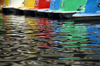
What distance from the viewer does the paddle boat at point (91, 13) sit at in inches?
505

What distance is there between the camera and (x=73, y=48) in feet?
16.9

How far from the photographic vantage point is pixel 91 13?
13.3 metres

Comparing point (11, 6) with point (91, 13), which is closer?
point (91, 13)

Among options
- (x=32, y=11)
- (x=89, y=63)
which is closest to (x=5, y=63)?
(x=89, y=63)

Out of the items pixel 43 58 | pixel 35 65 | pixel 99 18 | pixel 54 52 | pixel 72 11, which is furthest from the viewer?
pixel 72 11

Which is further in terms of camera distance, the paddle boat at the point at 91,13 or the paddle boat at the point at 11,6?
the paddle boat at the point at 11,6

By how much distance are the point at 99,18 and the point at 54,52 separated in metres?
8.77

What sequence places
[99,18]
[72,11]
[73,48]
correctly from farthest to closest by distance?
1. [72,11]
2. [99,18]
3. [73,48]

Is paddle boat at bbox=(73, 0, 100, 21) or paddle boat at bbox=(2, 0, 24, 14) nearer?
paddle boat at bbox=(73, 0, 100, 21)

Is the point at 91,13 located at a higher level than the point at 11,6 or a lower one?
lower

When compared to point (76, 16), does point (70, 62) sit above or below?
below

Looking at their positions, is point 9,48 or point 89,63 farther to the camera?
point 9,48

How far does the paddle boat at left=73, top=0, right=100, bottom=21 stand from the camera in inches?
505

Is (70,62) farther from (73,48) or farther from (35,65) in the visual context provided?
(73,48)
